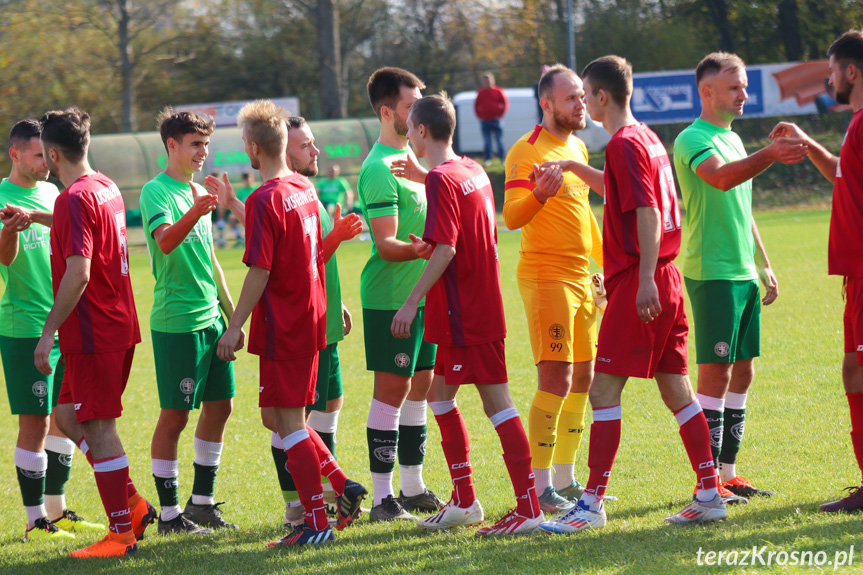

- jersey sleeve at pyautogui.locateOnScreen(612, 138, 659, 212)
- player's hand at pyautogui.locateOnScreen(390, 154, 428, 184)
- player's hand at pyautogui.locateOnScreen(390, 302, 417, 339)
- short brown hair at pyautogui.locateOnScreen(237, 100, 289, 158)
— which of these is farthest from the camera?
player's hand at pyautogui.locateOnScreen(390, 154, 428, 184)

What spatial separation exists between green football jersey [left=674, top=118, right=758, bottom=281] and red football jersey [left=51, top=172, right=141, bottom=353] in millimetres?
2979

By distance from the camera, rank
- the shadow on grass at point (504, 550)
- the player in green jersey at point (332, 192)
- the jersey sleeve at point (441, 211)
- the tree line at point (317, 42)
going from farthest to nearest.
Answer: the tree line at point (317, 42) → the player in green jersey at point (332, 192) → the jersey sleeve at point (441, 211) → the shadow on grass at point (504, 550)

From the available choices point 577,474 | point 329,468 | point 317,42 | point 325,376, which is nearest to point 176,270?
point 325,376

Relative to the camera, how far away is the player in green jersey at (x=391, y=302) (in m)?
5.02

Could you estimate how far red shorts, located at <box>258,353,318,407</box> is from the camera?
4441 mm

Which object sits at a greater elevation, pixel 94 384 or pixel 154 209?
pixel 154 209

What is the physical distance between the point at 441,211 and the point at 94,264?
1771mm

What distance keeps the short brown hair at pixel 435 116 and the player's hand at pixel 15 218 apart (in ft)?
6.86

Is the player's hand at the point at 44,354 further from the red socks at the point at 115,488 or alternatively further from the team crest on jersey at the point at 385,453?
the team crest on jersey at the point at 385,453

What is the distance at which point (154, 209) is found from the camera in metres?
4.98

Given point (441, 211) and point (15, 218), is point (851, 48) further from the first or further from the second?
point (15, 218)

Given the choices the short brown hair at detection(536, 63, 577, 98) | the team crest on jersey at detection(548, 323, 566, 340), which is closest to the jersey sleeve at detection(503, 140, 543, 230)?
the short brown hair at detection(536, 63, 577, 98)

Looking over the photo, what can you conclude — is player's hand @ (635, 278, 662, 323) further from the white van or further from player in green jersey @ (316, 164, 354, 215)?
the white van

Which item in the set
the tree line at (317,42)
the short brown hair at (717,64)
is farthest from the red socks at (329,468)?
the tree line at (317,42)
